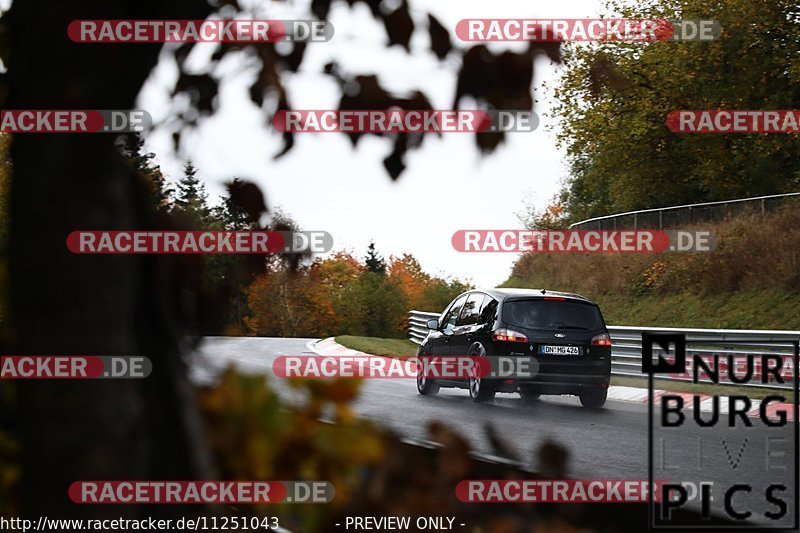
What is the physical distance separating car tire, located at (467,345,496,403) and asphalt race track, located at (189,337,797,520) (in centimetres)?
19

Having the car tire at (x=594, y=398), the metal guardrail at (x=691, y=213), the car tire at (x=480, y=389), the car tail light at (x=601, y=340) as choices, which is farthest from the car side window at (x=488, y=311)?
the metal guardrail at (x=691, y=213)

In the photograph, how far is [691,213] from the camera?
33250 mm

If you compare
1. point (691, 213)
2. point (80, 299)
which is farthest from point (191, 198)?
point (691, 213)

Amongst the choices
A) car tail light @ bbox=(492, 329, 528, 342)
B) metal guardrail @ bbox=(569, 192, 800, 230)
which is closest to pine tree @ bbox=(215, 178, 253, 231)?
car tail light @ bbox=(492, 329, 528, 342)

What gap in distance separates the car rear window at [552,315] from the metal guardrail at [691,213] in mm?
17414

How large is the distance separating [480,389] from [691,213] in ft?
65.9

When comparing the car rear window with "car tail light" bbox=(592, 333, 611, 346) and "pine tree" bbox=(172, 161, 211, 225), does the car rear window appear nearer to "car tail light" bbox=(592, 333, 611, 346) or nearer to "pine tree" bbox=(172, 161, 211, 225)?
"car tail light" bbox=(592, 333, 611, 346)

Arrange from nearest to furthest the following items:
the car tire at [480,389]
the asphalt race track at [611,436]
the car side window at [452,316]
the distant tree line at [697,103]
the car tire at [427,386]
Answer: the asphalt race track at [611,436] < the car tire at [480,389] < the car side window at [452,316] < the car tire at [427,386] < the distant tree line at [697,103]

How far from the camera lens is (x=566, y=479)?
209 cm

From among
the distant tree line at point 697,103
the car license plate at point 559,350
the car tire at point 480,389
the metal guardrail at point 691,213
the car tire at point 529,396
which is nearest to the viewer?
the car license plate at point 559,350

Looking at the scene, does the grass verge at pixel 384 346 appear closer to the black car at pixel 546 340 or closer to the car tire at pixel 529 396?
the car tire at pixel 529 396

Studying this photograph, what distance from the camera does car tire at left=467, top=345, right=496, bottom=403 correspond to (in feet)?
49.9

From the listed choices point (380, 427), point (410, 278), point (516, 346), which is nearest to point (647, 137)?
point (410, 278)

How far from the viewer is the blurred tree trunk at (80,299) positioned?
76.6 inches
